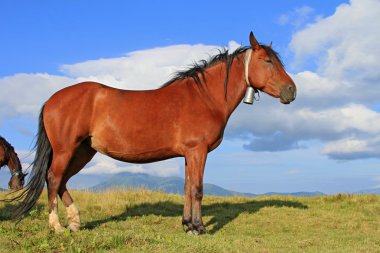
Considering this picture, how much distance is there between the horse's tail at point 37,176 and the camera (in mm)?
8078

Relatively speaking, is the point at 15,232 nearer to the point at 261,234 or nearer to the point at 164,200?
the point at 261,234

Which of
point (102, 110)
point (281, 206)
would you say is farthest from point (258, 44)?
point (281, 206)

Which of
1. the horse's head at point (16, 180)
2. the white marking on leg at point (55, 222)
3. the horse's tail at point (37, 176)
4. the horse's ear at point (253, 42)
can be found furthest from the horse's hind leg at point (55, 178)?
the horse's head at point (16, 180)

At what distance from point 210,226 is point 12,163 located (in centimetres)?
885

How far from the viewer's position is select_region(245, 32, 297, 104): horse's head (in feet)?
28.0

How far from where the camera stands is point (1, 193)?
1516 cm

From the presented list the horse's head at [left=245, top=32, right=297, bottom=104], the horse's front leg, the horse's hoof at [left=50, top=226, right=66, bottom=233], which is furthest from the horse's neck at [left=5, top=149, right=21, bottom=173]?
the horse's head at [left=245, top=32, right=297, bottom=104]

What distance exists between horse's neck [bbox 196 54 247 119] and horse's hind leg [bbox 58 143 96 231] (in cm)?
286

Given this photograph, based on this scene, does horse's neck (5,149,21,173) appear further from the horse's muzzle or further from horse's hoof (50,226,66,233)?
the horse's muzzle

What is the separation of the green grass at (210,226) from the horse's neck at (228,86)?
262 cm

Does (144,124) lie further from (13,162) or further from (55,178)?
(13,162)

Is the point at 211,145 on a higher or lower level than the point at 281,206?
higher

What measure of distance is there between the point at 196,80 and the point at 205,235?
122 inches

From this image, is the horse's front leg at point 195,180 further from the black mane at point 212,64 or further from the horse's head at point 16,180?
the horse's head at point 16,180
